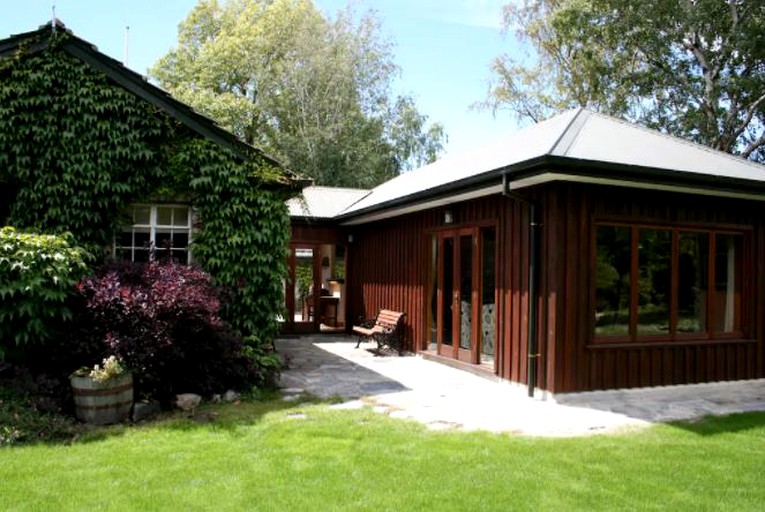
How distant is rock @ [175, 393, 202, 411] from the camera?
650 cm

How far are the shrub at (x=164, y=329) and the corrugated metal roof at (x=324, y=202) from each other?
275 inches

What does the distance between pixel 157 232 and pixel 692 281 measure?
7567 millimetres

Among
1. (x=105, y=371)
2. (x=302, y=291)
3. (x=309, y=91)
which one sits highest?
(x=309, y=91)

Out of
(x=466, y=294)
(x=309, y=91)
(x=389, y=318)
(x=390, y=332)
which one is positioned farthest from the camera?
(x=309, y=91)

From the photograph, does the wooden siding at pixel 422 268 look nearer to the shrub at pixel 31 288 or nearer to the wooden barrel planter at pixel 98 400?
the wooden barrel planter at pixel 98 400

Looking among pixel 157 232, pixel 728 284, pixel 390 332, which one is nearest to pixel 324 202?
pixel 390 332

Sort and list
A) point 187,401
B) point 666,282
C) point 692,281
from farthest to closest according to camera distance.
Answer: point 692,281, point 666,282, point 187,401

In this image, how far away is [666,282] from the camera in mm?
7895

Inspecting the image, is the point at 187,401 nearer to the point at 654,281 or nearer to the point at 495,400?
the point at 495,400

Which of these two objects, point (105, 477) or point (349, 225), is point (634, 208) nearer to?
point (105, 477)

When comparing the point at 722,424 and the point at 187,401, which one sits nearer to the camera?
the point at 722,424

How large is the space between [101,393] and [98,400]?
77 millimetres

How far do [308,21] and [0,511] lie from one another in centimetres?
2963

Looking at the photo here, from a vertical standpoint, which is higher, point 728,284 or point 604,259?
point 604,259
